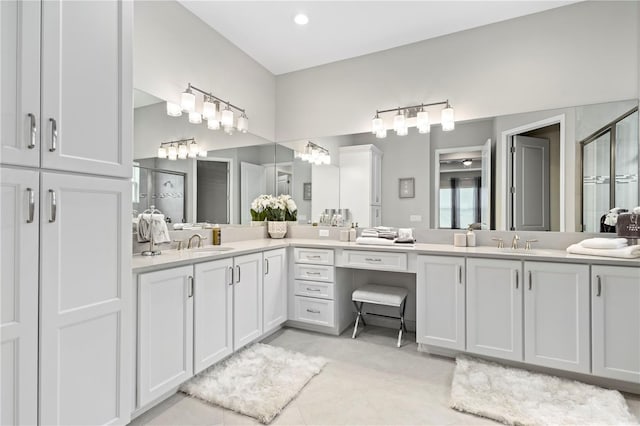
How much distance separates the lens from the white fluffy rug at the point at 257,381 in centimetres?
182

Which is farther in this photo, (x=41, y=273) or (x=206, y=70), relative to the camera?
(x=206, y=70)

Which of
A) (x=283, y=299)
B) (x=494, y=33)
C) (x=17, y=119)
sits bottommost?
(x=283, y=299)

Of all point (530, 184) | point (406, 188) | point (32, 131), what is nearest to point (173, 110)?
point (32, 131)

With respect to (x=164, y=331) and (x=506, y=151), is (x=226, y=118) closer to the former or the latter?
(x=164, y=331)

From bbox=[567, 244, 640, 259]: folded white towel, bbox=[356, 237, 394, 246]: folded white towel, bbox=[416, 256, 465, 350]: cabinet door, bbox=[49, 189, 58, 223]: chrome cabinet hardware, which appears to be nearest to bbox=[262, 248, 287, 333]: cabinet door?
bbox=[356, 237, 394, 246]: folded white towel

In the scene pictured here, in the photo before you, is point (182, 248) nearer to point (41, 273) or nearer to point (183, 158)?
point (183, 158)

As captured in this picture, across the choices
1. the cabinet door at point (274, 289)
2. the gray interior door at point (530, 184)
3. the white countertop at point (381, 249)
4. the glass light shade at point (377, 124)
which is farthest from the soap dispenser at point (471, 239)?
the cabinet door at point (274, 289)

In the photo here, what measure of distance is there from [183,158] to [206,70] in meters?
0.92

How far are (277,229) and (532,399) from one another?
258cm

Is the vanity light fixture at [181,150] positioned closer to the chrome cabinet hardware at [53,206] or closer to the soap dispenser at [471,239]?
the chrome cabinet hardware at [53,206]

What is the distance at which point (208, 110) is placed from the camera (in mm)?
2820

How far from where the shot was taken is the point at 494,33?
279 cm

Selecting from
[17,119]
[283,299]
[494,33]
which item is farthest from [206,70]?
[494,33]

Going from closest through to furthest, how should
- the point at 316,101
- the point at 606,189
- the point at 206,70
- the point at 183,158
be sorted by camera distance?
the point at 606,189
the point at 183,158
the point at 206,70
the point at 316,101
